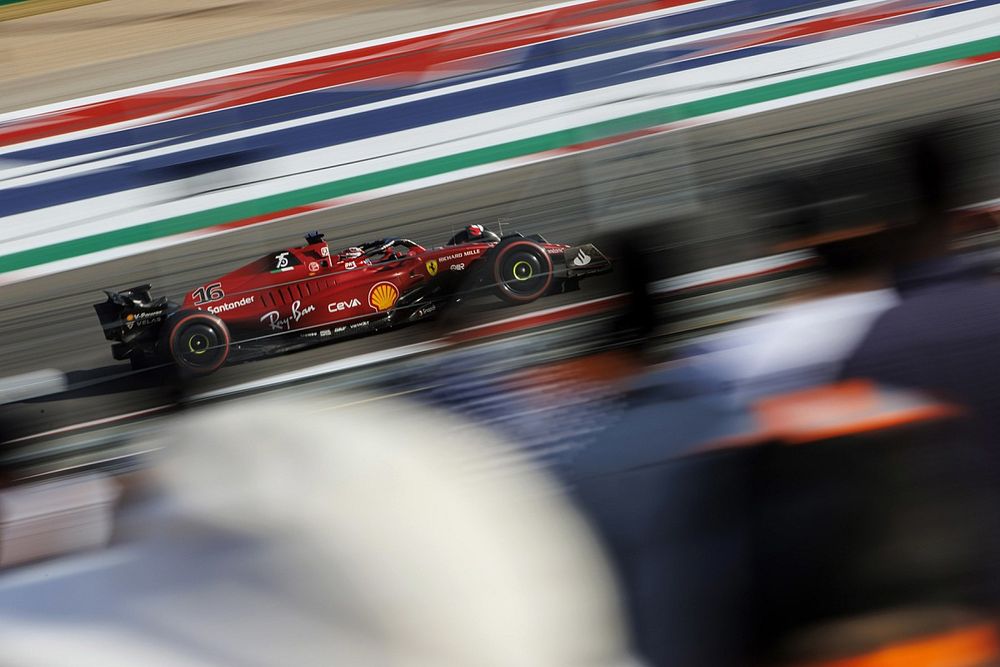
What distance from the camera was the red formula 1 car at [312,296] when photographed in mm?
3939

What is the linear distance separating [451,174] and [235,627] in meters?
3.69

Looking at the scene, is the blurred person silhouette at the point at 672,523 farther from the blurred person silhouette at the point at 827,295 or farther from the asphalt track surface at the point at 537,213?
the asphalt track surface at the point at 537,213

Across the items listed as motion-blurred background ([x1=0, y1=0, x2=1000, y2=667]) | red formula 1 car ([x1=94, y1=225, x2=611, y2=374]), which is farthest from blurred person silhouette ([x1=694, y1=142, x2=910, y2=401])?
red formula 1 car ([x1=94, y1=225, x2=611, y2=374])

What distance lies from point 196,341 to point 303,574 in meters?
3.23

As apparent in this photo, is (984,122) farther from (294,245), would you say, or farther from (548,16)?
(294,245)

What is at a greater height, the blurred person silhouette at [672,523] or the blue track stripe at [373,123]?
the blue track stripe at [373,123]

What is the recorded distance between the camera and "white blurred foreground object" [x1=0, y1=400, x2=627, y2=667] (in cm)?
93

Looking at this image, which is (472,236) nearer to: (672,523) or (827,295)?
(827,295)

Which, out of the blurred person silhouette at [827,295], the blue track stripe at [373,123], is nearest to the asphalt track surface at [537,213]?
the blue track stripe at [373,123]

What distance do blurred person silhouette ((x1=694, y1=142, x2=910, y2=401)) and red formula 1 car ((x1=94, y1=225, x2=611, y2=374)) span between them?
219 cm

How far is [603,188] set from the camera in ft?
13.2

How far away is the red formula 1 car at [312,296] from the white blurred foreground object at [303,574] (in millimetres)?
2813

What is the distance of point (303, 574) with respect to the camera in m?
0.94

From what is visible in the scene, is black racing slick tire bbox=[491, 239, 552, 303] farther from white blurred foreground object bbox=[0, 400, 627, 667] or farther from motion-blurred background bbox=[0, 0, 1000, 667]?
white blurred foreground object bbox=[0, 400, 627, 667]
